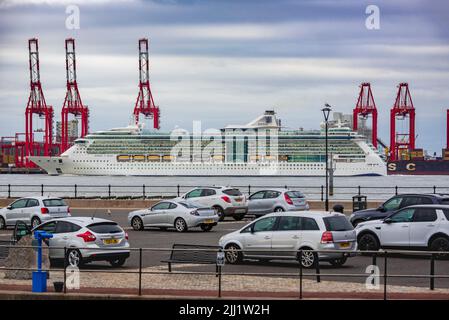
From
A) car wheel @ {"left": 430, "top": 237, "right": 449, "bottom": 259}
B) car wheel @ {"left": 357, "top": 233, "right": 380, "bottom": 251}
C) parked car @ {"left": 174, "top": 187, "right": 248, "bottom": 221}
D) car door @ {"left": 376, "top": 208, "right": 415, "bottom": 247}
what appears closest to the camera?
car wheel @ {"left": 430, "top": 237, "right": 449, "bottom": 259}

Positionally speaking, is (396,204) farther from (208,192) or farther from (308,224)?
(208,192)

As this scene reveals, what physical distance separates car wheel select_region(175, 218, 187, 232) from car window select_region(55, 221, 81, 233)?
32.7ft

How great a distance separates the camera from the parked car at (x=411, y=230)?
865 inches

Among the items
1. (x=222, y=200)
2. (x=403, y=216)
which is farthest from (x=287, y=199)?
(x=403, y=216)

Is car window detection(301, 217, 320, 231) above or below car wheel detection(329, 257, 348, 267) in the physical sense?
above

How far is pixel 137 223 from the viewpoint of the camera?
105 ft

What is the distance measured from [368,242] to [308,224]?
3204 millimetres

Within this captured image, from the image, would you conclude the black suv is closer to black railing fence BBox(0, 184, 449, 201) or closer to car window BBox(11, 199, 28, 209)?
car window BBox(11, 199, 28, 209)

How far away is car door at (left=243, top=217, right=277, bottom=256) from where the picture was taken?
20844mm

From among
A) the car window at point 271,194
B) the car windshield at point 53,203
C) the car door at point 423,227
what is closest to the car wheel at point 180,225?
the car windshield at point 53,203

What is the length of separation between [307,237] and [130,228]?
1372 centimetres

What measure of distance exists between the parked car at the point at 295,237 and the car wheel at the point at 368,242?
2300 millimetres

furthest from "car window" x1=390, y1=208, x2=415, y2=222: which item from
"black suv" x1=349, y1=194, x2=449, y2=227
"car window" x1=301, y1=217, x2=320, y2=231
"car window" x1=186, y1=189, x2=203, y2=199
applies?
"car window" x1=186, y1=189, x2=203, y2=199
